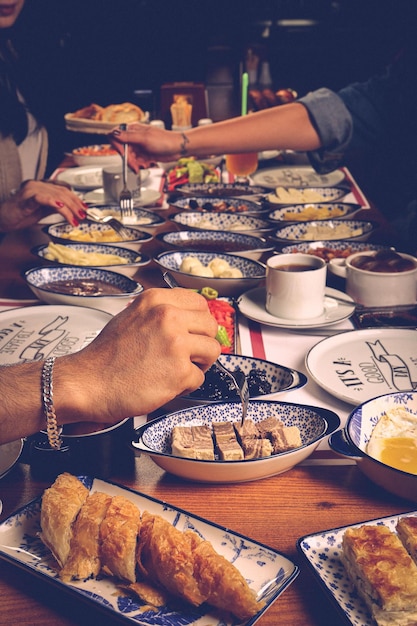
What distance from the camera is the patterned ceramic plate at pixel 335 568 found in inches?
30.7

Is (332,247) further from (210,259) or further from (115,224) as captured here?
(115,224)

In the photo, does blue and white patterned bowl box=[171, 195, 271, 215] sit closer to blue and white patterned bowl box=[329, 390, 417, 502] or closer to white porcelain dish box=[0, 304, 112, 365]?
white porcelain dish box=[0, 304, 112, 365]

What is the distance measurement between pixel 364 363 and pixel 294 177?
6.69ft

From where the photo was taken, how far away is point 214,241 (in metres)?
2.30

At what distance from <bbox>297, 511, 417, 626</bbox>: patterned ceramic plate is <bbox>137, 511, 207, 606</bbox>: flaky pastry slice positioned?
161mm

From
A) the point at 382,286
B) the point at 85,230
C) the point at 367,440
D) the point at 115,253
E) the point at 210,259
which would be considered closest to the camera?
A: the point at 367,440

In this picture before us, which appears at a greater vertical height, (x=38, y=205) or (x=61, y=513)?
(x=38, y=205)

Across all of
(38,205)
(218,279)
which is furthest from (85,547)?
(38,205)

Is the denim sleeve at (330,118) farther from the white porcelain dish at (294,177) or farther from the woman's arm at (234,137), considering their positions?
the white porcelain dish at (294,177)

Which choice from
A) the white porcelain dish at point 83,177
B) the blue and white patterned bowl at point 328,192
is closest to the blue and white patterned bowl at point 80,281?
the blue and white patterned bowl at point 328,192

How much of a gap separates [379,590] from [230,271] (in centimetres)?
125

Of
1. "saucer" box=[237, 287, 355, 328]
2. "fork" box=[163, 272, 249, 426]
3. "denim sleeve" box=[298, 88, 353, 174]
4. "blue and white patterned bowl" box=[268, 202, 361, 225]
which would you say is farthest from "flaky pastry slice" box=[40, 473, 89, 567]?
"denim sleeve" box=[298, 88, 353, 174]

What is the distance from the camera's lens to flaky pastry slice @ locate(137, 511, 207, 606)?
79 cm

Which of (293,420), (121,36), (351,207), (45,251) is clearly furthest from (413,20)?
(121,36)
